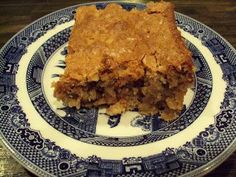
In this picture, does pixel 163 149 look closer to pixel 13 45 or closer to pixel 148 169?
pixel 148 169

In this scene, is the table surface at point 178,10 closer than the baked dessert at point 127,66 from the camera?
No

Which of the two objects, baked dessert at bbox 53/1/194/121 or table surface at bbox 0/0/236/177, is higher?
table surface at bbox 0/0/236/177

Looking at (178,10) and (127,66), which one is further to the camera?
(178,10)

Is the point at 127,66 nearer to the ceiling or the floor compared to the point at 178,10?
nearer to the floor

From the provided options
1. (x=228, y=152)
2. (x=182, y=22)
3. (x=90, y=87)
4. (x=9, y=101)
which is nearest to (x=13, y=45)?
(x=9, y=101)

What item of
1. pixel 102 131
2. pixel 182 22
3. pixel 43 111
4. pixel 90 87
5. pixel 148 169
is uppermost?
pixel 182 22

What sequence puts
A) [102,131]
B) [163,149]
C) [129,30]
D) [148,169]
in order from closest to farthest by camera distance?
[148,169] < [163,149] < [102,131] < [129,30]

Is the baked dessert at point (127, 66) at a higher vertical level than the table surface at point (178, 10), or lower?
A: lower

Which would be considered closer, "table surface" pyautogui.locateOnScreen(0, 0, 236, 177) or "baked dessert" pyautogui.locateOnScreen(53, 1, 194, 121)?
"baked dessert" pyautogui.locateOnScreen(53, 1, 194, 121)
